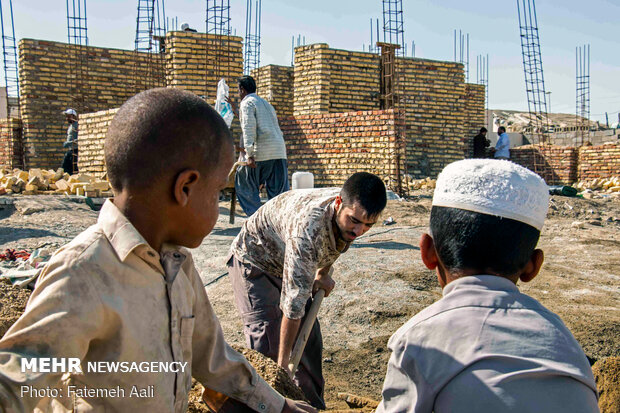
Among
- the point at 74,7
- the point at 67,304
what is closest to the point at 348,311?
the point at 67,304

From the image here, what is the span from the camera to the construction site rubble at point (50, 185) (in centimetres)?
921

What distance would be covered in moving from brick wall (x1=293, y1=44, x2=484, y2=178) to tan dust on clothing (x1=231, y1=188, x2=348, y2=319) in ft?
33.0

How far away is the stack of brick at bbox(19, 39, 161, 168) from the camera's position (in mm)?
12203

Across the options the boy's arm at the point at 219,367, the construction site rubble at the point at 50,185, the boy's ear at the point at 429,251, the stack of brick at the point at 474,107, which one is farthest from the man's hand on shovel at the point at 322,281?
the stack of brick at the point at 474,107

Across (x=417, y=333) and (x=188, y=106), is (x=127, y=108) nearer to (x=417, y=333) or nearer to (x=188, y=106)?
(x=188, y=106)

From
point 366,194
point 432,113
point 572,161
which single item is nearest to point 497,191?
point 366,194

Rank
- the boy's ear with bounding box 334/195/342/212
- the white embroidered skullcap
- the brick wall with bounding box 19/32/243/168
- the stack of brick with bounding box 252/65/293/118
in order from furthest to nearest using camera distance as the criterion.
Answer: the stack of brick with bounding box 252/65/293/118, the brick wall with bounding box 19/32/243/168, the boy's ear with bounding box 334/195/342/212, the white embroidered skullcap

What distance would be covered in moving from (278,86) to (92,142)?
523 centimetres

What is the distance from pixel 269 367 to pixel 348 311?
2631mm

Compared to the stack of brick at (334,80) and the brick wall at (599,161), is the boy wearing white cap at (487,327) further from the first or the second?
the brick wall at (599,161)

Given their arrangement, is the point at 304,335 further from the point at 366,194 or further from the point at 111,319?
the point at 111,319

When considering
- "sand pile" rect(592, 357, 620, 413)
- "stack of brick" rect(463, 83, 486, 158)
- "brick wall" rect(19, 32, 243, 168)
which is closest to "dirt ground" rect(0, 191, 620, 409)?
"sand pile" rect(592, 357, 620, 413)

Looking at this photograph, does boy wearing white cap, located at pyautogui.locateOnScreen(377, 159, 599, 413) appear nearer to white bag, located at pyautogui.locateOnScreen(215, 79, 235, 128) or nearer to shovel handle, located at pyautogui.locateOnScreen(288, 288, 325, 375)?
shovel handle, located at pyautogui.locateOnScreen(288, 288, 325, 375)

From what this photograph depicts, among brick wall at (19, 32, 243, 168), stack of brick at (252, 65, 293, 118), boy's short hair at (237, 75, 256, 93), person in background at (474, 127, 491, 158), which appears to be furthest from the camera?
person in background at (474, 127, 491, 158)
